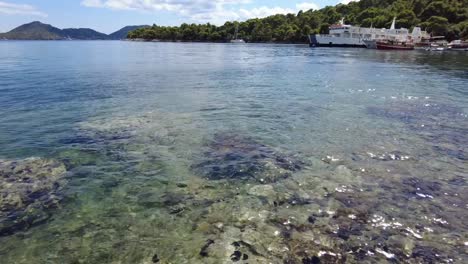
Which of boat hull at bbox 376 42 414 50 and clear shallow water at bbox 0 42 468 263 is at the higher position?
boat hull at bbox 376 42 414 50

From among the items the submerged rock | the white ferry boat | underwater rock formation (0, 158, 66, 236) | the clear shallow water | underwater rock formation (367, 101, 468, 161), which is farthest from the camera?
the white ferry boat

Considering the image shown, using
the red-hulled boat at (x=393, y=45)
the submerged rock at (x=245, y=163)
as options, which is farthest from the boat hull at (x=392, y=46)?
the submerged rock at (x=245, y=163)

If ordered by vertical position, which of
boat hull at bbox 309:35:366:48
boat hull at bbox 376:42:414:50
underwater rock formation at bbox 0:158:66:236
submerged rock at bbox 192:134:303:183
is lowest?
submerged rock at bbox 192:134:303:183

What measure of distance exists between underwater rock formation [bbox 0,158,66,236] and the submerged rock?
188 inches

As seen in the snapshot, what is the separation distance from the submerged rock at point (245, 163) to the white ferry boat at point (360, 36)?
126117 millimetres

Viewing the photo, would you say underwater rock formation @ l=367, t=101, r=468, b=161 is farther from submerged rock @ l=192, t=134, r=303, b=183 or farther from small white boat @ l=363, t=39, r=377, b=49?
small white boat @ l=363, t=39, r=377, b=49

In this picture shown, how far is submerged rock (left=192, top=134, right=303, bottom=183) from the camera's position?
11672mm

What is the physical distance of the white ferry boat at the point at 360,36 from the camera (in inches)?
5182

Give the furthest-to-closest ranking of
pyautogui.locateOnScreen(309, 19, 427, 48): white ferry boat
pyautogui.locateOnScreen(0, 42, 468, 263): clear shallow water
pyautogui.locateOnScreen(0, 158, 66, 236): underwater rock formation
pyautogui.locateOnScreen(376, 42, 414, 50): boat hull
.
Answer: pyautogui.locateOnScreen(309, 19, 427, 48): white ferry boat → pyautogui.locateOnScreen(376, 42, 414, 50): boat hull → pyautogui.locateOnScreen(0, 158, 66, 236): underwater rock formation → pyautogui.locateOnScreen(0, 42, 468, 263): clear shallow water

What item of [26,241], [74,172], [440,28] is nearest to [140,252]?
[26,241]

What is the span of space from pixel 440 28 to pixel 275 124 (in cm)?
16337

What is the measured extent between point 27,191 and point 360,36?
13996cm

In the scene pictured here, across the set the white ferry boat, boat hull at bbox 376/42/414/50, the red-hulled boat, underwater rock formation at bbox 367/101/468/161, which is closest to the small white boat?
the white ferry boat

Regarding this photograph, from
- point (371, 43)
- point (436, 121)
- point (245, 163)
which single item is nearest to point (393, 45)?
point (371, 43)
